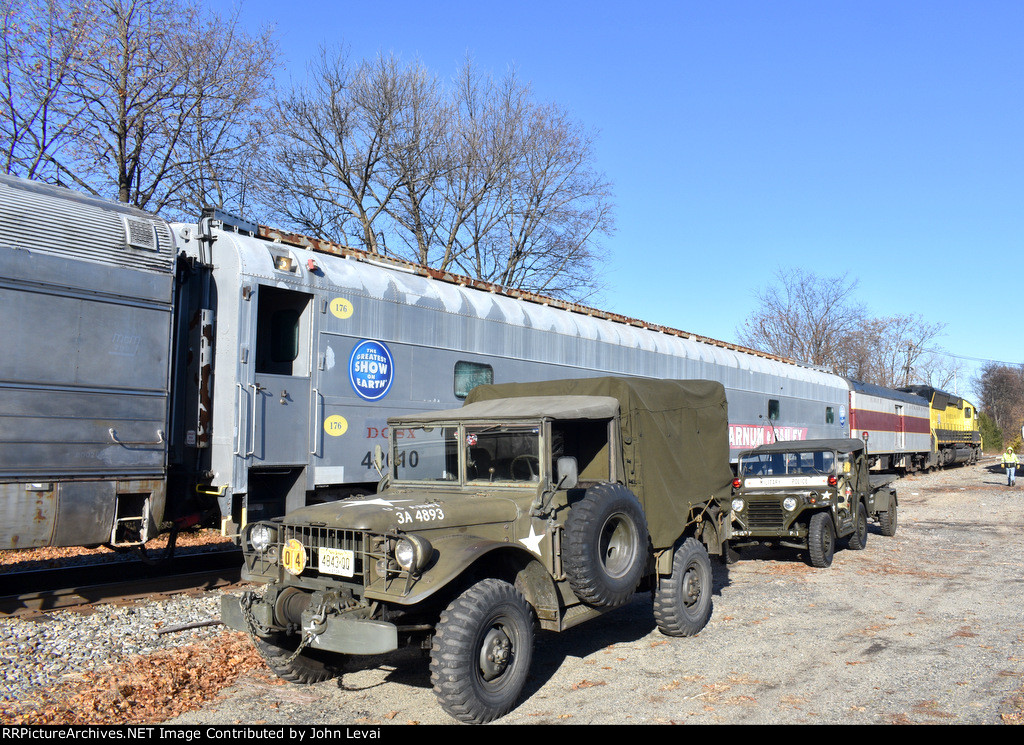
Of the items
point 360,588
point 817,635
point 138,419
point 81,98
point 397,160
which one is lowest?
point 817,635


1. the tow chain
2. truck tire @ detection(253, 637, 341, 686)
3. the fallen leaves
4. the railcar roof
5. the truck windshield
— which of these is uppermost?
the railcar roof

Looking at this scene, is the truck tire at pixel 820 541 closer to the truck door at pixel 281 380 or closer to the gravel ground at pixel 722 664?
the gravel ground at pixel 722 664

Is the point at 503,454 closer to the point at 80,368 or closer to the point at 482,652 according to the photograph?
the point at 482,652

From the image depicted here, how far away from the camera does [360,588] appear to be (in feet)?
15.1

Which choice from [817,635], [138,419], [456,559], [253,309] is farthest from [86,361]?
[817,635]

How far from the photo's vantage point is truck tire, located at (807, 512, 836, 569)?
10438mm

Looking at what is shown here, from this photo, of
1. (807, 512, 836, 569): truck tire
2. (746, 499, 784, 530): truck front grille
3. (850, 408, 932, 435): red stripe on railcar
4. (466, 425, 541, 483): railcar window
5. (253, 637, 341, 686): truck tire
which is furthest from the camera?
(850, 408, 932, 435): red stripe on railcar

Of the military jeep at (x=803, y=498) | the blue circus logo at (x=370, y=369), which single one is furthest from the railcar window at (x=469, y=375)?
the military jeep at (x=803, y=498)

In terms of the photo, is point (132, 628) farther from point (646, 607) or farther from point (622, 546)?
point (646, 607)

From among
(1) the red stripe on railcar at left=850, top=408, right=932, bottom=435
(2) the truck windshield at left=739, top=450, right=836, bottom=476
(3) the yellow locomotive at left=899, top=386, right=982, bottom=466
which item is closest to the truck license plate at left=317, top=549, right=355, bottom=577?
(2) the truck windshield at left=739, top=450, right=836, bottom=476

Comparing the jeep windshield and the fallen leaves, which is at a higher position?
the jeep windshield

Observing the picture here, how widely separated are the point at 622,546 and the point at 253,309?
458 cm

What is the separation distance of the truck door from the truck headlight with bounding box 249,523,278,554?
2.60 m

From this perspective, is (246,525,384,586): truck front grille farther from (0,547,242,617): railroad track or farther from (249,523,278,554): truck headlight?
(0,547,242,617): railroad track
